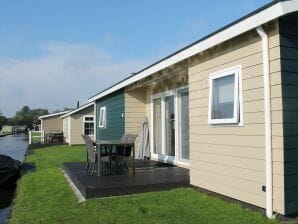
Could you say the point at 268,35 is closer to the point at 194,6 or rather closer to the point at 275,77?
the point at 275,77

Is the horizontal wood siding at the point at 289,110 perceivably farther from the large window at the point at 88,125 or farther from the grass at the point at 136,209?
the large window at the point at 88,125

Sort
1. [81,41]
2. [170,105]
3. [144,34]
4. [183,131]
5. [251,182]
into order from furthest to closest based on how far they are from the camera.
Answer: [81,41]
[144,34]
[170,105]
[183,131]
[251,182]

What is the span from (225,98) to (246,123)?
0.60m

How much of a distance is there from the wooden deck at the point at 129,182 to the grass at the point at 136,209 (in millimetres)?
194

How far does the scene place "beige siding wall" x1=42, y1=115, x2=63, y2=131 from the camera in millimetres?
35031

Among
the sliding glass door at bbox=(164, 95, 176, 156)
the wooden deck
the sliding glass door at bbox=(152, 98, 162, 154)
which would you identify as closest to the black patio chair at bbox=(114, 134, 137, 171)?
the wooden deck

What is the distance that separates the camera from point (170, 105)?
9.46 m

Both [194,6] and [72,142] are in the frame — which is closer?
[194,6]

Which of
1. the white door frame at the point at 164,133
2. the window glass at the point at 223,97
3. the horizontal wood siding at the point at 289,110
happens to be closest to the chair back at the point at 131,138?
the white door frame at the point at 164,133

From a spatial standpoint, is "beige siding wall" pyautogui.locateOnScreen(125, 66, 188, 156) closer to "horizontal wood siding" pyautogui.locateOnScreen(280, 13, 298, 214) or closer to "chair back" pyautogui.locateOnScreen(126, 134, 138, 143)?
"chair back" pyautogui.locateOnScreen(126, 134, 138, 143)

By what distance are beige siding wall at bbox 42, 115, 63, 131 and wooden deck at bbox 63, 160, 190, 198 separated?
27.8 m

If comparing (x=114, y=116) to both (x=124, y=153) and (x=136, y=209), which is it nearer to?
(x=124, y=153)

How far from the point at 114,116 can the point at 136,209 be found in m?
7.71

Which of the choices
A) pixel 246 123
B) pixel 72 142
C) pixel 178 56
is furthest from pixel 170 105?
pixel 72 142
